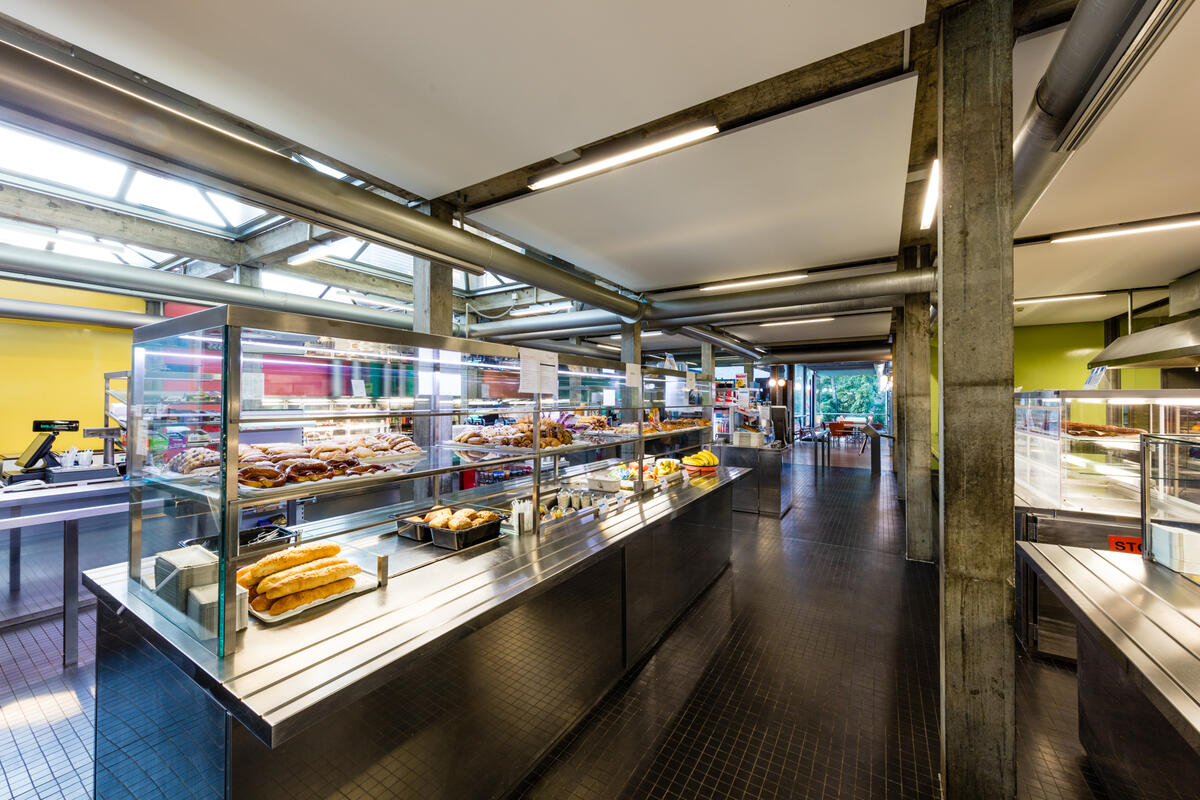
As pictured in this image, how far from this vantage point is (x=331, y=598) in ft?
6.04

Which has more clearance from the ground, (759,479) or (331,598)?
(331,598)

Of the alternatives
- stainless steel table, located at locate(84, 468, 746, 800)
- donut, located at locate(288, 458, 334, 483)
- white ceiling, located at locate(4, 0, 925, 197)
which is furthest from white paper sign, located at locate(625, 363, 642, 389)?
donut, located at locate(288, 458, 334, 483)

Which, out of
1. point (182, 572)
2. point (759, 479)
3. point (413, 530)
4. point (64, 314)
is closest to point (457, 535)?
point (413, 530)

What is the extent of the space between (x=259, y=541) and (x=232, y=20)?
2.23 metres

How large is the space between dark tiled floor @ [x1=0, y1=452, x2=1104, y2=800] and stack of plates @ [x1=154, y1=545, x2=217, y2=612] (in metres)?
1.47

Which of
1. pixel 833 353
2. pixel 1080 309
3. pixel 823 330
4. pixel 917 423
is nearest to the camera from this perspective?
pixel 917 423

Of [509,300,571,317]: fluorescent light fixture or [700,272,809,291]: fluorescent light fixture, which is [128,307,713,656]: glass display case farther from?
[509,300,571,317]: fluorescent light fixture

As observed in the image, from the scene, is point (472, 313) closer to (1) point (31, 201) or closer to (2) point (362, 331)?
(1) point (31, 201)

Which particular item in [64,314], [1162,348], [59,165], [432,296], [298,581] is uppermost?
[59,165]

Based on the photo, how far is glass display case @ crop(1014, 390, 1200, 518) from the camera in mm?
3230

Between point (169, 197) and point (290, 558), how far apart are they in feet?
17.0

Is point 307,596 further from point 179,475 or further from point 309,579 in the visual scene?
point 179,475

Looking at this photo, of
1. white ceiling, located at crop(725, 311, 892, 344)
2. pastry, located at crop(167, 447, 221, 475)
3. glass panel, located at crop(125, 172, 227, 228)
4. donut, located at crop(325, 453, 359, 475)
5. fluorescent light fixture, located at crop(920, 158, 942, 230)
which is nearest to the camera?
pastry, located at crop(167, 447, 221, 475)

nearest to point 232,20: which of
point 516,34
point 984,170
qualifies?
point 516,34
